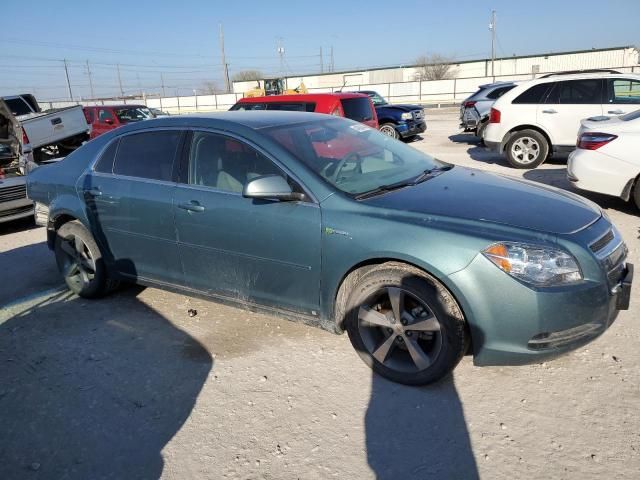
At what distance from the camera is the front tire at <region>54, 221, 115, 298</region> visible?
4.42m

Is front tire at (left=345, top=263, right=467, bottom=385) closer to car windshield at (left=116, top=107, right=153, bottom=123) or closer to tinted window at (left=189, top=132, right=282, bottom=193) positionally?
tinted window at (left=189, top=132, right=282, bottom=193)

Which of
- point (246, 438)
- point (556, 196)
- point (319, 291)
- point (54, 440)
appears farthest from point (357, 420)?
point (556, 196)

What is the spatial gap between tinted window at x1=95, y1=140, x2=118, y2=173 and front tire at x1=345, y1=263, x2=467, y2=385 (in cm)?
251

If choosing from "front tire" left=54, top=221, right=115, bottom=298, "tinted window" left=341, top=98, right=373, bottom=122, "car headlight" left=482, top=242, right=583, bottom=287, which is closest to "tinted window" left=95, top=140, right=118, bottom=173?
"front tire" left=54, top=221, right=115, bottom=298

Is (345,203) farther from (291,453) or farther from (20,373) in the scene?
(20,373)

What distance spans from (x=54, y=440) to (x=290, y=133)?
2.42 m

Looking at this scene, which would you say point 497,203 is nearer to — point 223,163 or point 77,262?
point 223,163

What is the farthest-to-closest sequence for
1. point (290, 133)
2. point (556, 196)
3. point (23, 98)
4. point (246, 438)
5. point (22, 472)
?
point (23, 98), point (290, 133), point (556, 196), point (246, 438), point (22, 472)

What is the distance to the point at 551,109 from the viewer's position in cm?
924

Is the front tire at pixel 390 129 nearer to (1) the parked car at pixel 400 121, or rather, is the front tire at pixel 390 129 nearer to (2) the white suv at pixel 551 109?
(1) the parked car at pixel 400 121

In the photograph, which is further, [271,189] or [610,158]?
[610,158]

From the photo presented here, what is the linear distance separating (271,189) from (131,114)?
1428 cm

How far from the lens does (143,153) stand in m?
4.06

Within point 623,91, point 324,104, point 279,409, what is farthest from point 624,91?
point 279,409
